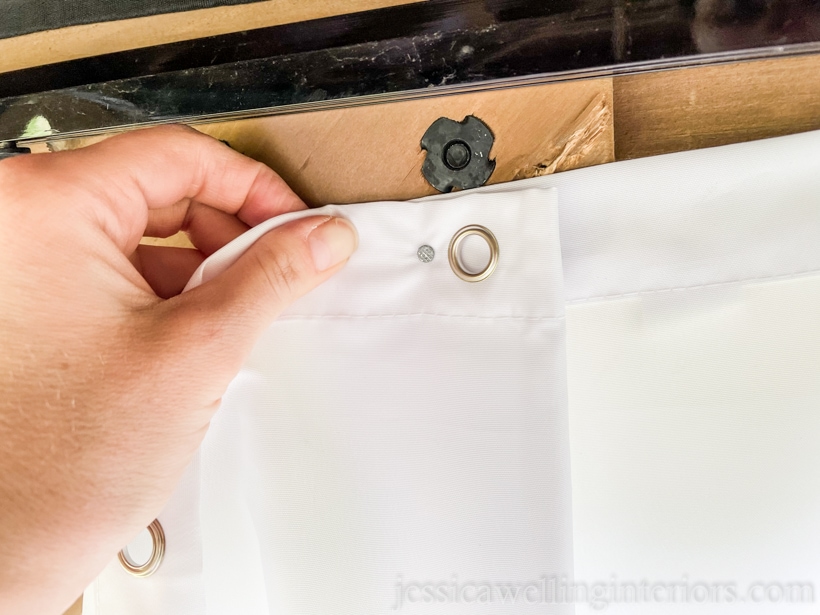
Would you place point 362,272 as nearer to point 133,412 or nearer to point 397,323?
point 397,323

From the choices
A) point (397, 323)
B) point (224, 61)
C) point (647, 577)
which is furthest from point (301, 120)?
point (647, 577)

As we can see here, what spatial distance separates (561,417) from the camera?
384 mm

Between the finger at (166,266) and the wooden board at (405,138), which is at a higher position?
the wooden board at (405,138)

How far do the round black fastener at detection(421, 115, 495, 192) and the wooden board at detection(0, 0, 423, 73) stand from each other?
101 mm

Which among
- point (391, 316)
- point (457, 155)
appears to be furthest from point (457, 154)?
point (391, 316)

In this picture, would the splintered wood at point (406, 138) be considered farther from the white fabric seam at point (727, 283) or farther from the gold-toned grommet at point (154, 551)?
the gold-toned grommet at point (154, 551)

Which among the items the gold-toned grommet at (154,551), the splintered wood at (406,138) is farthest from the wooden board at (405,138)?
the gold-toned grommet at (154,551)

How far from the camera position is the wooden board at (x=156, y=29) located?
42 centimetres

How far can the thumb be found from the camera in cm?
38

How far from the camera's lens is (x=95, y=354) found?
37 cm

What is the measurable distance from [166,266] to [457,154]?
0.30 meters

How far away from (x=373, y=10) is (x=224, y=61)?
127 millimetres

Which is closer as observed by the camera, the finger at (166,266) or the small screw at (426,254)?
the small screw at (426,254)

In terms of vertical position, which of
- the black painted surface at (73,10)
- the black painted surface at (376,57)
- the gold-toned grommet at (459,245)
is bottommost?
the gold-toned grommet at (459,245)
